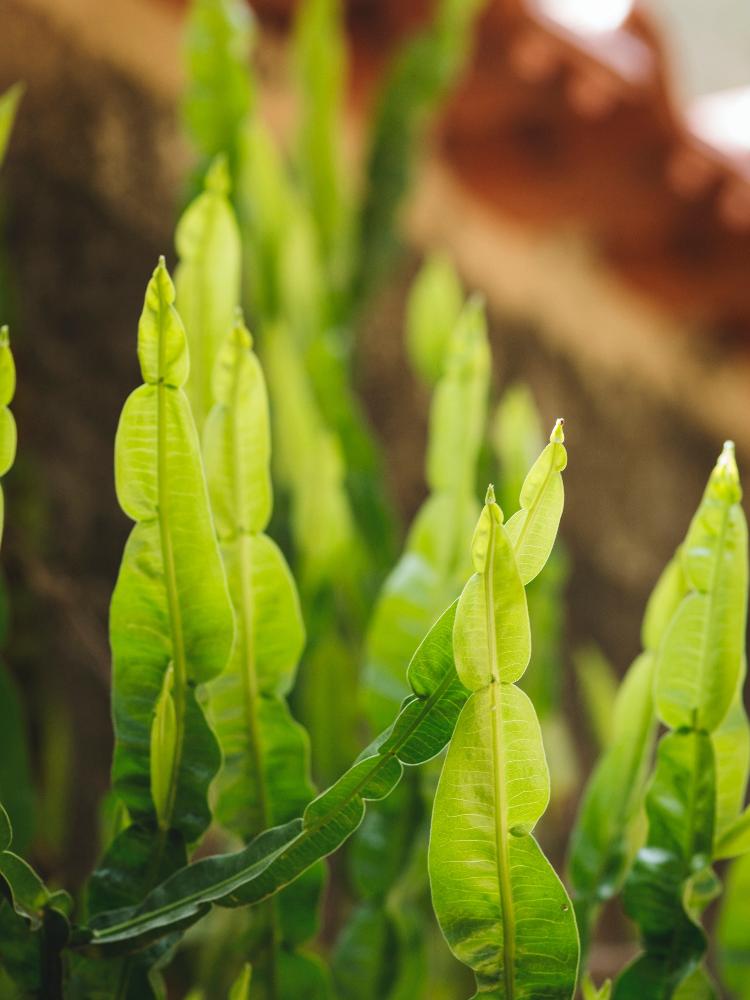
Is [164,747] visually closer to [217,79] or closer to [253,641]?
[253,641]

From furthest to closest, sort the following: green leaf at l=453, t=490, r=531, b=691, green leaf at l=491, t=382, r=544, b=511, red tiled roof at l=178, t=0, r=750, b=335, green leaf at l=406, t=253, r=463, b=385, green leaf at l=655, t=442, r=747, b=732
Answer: red tiled roof at l=178, t=0, r=750, b=335 < green leaf at l=406, t=253, r=463, b=385 < green leaf at l=491, t=382, r=544, b=511 < green leaf at l=655, t=442, r=747, b=732 < green leaf at l=453, t=490, r=531, b=691

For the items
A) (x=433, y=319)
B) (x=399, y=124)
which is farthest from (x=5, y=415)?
(x=399, y=124)

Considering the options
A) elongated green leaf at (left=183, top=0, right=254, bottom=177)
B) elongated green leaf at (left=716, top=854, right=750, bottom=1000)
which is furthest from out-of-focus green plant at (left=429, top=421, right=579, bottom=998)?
elongated green leaf at (left=183, top=0, right=254, bottom=177)

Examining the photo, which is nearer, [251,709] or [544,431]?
[251,709]

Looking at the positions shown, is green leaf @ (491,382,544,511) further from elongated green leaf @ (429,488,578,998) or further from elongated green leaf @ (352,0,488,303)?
elongated green leaf @ (429,488,578,998)

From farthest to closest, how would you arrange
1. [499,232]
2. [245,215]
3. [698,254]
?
[499,232]
[698,254]
[245,215]

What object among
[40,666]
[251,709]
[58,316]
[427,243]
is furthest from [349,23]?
[251,709]

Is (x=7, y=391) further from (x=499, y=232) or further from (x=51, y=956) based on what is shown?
(x=499, y=232)
